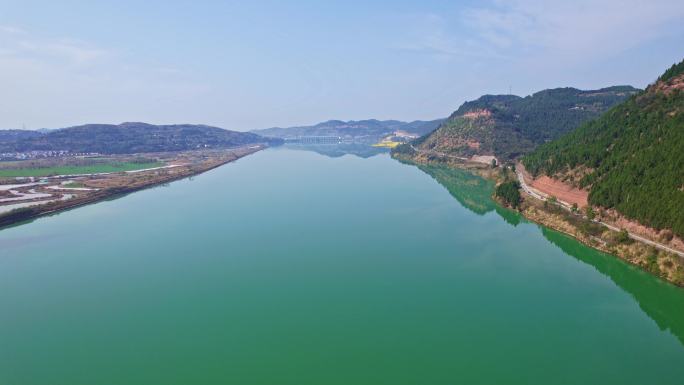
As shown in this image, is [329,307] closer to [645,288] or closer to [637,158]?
[645,288]

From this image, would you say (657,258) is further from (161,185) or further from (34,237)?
(161,185)

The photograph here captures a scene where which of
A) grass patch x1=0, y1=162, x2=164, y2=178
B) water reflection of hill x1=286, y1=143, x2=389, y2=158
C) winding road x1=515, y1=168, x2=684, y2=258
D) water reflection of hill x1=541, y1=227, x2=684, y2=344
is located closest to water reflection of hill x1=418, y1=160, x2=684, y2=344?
water reflection of hill x1=541, y1=227, x2=684, y2=344

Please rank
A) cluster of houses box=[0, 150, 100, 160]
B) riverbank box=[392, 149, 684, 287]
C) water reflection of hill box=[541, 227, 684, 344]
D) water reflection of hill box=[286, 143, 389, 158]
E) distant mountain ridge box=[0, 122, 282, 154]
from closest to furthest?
water reflection of hill box=[541, 227, 684, 344], riverbank box=[392, 149, 684, 287], cluster of houses box=[0, 150, 100, 160], distant mountain ridge box=[0, 122, 282, 154], water reflection of hill box=[286, 143, 389, 158]

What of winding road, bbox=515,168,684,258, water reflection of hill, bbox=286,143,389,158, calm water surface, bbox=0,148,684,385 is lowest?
calm water surface, bbox=0,148,684,385

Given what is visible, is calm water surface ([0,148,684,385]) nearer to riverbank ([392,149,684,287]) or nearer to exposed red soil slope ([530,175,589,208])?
riverbank ([392,149,684,287])

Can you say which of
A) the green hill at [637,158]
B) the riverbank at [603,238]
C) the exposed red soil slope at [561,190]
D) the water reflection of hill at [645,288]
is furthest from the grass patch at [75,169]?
the water reflection of hill at [645,288]

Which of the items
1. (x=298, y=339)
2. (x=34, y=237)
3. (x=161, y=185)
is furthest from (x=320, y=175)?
(x=298, y=339)

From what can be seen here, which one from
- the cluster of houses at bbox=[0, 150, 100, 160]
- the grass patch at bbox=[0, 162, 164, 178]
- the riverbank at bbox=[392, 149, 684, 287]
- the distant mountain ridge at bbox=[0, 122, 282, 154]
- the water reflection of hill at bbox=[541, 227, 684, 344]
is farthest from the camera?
the distant mountain ridge at bbox=[0, 122, 282, 154]

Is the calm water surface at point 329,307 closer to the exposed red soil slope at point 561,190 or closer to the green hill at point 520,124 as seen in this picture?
the exposed red soil slope at point 561,190
